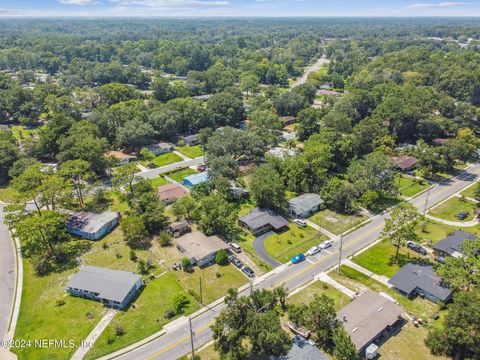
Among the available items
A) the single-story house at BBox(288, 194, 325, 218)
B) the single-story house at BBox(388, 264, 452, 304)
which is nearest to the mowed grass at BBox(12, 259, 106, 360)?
the single-story house at BBox(288, 194, 325, 218)

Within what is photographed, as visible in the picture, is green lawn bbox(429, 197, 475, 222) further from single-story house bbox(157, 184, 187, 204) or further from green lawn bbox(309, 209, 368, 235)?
single-story house bbox(157, 184, 187, 204)

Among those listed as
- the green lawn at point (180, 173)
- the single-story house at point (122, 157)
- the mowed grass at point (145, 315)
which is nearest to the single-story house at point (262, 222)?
the mowed grass at point (145, 315)

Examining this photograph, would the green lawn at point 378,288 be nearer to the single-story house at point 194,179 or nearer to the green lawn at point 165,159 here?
the single-story house at point 194,179

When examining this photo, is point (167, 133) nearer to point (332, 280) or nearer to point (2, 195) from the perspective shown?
point (2, 195)

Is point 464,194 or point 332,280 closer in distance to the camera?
point 332,280

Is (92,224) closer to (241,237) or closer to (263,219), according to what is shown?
(241,237)

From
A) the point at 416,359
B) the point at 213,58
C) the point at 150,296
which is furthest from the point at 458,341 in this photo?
the point at 213,58
